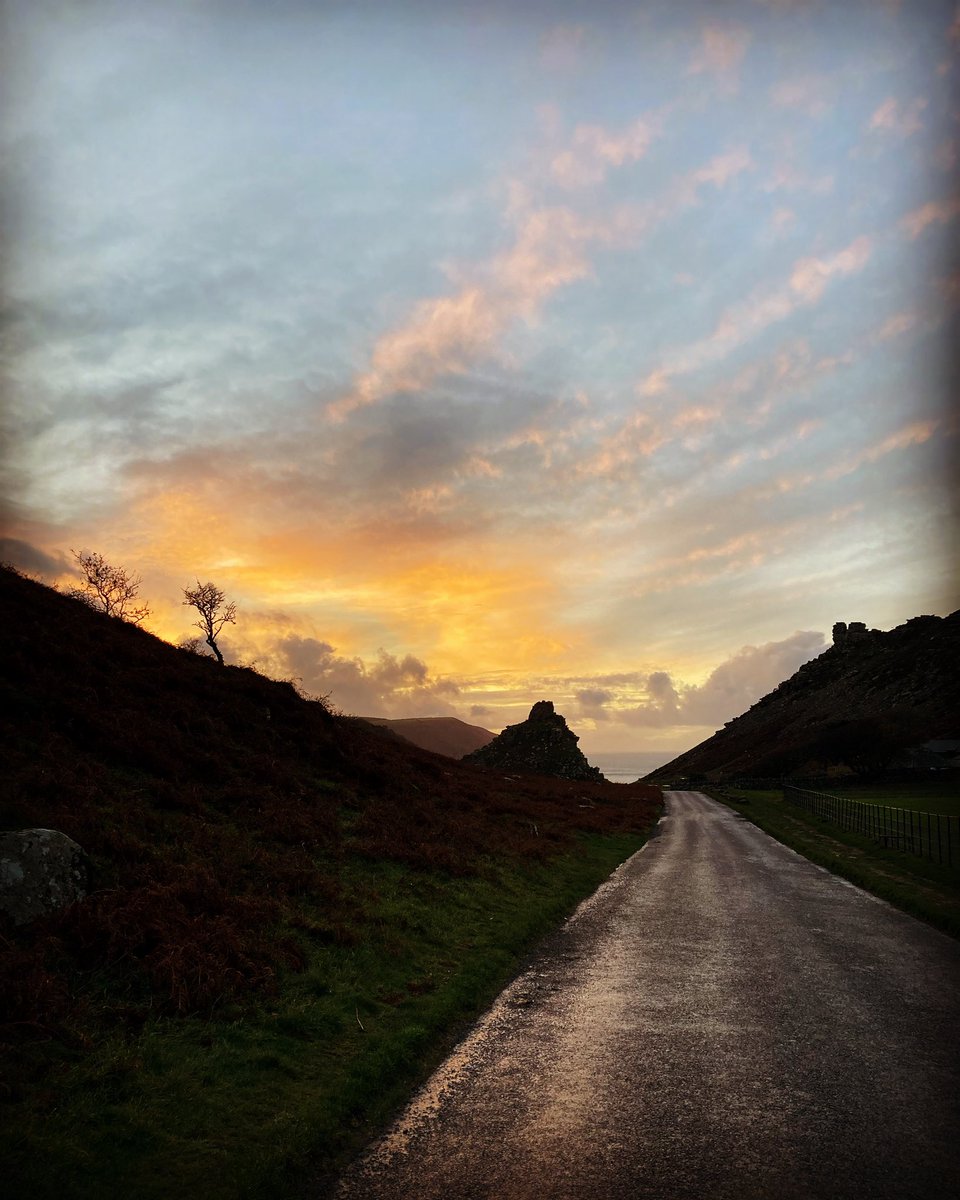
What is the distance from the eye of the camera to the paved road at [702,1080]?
5.95 metres

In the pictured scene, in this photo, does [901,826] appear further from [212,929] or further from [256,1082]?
[256,1082]

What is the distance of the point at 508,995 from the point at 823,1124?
567 cm

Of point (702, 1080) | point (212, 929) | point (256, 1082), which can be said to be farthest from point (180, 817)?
point (702, 1080)

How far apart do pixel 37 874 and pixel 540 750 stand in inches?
3112

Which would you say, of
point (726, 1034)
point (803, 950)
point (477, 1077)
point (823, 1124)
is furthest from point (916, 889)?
point (477, 1077)

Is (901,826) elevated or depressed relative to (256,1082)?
depressed

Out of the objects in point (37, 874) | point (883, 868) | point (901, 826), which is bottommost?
point (901, 826)

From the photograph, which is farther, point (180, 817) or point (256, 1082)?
point (180, 817)

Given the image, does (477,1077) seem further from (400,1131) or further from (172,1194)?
(172,1194)

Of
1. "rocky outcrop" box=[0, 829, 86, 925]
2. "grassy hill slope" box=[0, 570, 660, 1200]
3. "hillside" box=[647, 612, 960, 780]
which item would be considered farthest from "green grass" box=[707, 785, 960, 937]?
"hillside" box=[647, 612, 960, 780]

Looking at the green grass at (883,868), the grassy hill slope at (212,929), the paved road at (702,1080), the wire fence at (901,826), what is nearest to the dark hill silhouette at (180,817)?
the grassy hill slope at (212,929)

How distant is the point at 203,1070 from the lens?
761 cm

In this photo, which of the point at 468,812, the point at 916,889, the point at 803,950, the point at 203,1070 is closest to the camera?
the point at 203,1070

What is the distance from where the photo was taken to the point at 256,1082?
7.63m
